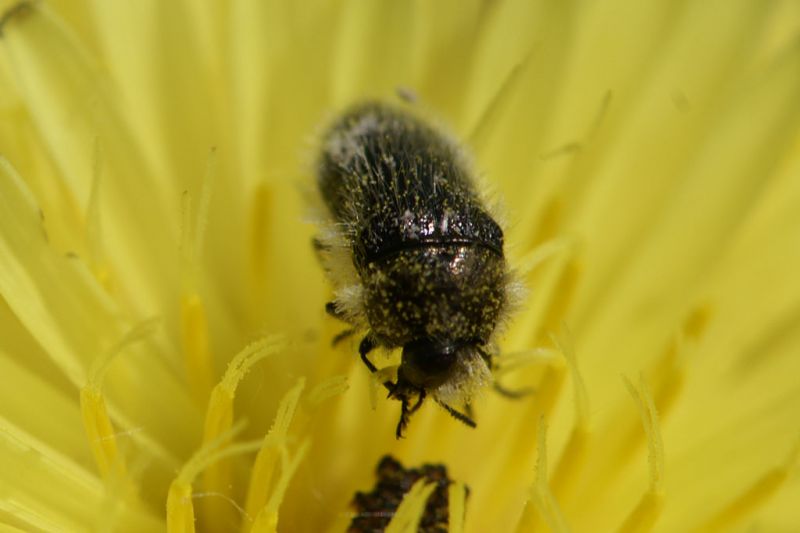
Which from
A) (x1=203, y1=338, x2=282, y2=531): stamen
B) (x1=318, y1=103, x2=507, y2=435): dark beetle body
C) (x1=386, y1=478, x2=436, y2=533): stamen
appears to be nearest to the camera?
(x1=318, y1=103, x2=507, y2=435): dark beetle body

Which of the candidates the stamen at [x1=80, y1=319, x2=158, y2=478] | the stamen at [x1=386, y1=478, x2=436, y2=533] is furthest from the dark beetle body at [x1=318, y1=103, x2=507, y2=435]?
the stamen at [x1=80, y1=319, x2=158, y2=478]

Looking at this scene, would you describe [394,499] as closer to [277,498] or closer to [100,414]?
[277,498]

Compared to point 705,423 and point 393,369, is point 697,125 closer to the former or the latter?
point 705,423

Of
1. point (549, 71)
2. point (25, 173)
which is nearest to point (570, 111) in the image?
point (549, 71)

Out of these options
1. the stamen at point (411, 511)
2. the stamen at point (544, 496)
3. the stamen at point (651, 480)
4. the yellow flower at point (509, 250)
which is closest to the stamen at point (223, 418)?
the yellow flower at point (509, 250)

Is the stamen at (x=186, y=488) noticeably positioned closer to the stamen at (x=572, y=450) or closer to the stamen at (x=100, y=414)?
the stamen at (x=100, y=414)

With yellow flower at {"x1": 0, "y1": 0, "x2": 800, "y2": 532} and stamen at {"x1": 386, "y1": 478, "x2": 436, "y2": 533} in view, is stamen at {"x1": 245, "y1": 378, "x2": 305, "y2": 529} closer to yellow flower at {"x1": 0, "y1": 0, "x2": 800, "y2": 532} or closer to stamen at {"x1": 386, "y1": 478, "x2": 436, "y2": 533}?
yellow flower at {"x1": 0, "y1": 0, "x2": 800, "y2": 532}
